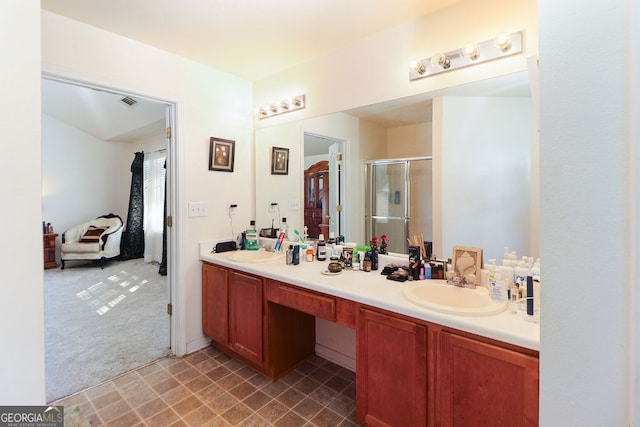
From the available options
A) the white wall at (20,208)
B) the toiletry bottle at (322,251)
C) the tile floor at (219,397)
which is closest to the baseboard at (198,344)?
the tile floor at (219,397)

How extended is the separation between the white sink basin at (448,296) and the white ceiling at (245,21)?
1.59m

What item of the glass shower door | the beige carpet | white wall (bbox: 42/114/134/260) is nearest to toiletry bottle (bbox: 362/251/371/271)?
the glass shower door

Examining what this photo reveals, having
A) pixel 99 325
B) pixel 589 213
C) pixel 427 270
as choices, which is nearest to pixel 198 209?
pixel 99 325

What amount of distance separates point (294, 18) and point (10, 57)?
1576mm

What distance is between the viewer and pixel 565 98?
552 millimetres

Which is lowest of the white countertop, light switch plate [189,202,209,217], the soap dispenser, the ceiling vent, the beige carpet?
the beige carpet

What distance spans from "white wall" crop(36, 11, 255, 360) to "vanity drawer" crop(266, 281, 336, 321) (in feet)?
3.03

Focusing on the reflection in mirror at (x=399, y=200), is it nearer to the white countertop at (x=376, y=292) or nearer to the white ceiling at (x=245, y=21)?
the white countertop at (x=376, y=292)

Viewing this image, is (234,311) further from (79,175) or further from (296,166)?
(79,175)

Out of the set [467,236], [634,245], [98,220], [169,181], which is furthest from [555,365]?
[98,220]

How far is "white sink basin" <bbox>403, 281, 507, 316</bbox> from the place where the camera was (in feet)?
4.37

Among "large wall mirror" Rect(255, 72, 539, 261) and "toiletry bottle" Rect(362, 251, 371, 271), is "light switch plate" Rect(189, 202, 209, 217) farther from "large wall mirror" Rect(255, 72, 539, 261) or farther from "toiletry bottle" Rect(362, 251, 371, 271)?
"toiletry bottle" Rect(362, 251, 371, 271)

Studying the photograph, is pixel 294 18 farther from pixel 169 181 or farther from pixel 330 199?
pixel 169 181

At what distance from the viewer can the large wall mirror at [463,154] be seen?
1.55 metres
